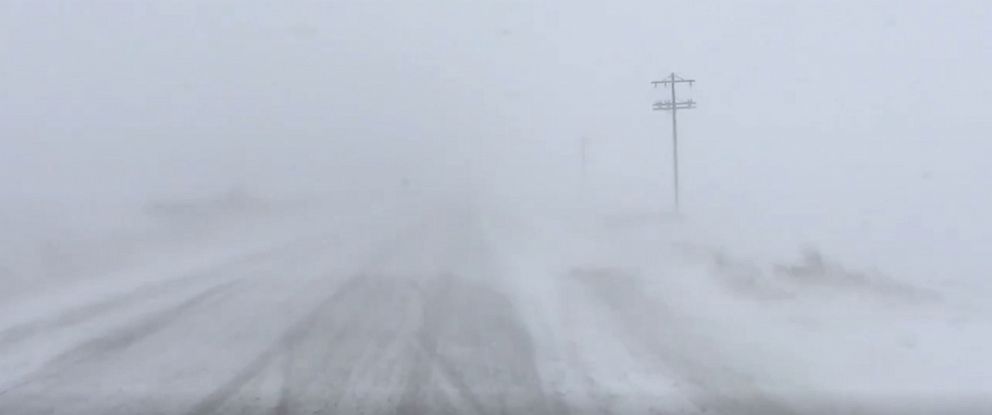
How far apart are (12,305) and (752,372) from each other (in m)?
9.04

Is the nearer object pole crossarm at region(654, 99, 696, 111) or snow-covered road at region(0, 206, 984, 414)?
snow-covered road at region(0, 206, 984, 414)

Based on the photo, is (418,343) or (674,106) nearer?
(418,343)

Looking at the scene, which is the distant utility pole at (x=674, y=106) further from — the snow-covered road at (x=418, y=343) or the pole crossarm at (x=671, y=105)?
the snow-covered road at (x=418, y=343)

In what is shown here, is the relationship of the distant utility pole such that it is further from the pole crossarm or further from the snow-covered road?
the snow-covered road

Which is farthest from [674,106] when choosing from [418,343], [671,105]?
[418,343]

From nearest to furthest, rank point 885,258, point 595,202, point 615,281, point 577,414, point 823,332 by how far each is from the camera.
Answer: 1. point 577,414
2. point 823,332
3. point 615,281
4. point 885,258
5. point 595,202

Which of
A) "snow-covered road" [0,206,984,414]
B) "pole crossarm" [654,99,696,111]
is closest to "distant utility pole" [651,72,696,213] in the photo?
"pole crossarm" [654,99,696,111]

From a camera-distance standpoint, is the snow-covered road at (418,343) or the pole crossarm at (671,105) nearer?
the snow-covered road at (418,343)

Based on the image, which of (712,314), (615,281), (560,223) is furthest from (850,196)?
(712,314)

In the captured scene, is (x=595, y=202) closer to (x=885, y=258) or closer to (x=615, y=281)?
(x=885, y=258)

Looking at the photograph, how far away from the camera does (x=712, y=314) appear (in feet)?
50.8

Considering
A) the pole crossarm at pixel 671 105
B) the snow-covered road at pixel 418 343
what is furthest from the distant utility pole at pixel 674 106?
the snow-covered road at pixel 418 343

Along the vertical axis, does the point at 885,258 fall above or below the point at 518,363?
below

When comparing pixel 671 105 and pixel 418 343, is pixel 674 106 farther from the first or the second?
pixel 418 343
